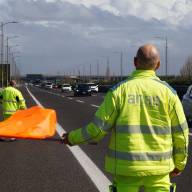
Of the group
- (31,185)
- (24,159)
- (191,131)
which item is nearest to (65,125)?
(191,131)

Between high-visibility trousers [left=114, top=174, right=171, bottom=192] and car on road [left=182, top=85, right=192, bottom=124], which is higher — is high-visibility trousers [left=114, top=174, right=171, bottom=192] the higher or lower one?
the higher one

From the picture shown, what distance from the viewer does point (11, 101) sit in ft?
50.1

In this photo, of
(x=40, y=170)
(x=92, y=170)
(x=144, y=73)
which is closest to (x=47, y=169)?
(x=40, y=170)

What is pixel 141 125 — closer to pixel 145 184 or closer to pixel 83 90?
pixel 145 184

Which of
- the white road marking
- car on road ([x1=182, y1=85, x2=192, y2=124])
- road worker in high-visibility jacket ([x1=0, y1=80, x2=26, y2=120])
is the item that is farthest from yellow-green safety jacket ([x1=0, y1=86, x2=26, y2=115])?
car on road ([x1=182, y1=85, x2=192, y2=124])

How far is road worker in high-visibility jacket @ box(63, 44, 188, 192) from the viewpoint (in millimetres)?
4504

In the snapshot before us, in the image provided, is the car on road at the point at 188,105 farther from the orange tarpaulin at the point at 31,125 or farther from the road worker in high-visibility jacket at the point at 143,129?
the road worker in high-visibility jacket at the point at 143,129

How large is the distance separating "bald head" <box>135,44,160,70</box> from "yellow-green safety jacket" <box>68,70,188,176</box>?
0.05 meters

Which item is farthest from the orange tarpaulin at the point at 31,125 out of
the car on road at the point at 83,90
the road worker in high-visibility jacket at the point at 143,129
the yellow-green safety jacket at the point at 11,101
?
the car on road at the point at 83,90

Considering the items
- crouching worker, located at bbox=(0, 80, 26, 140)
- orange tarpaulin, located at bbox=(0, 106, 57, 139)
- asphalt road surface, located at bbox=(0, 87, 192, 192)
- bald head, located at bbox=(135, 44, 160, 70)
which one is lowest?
asphalt road surface, located at bbox=(0, 87, 192, 192)

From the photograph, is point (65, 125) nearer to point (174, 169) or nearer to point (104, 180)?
point (104, 180)

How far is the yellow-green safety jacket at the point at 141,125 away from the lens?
452 cm

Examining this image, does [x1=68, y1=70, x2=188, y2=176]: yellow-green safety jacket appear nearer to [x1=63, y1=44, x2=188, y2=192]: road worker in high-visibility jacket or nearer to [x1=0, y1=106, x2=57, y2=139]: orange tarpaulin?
[x1=63, y1=44, x2=188, y2=192]: road worker in high-visibility jacket

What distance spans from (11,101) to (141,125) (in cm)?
1100
